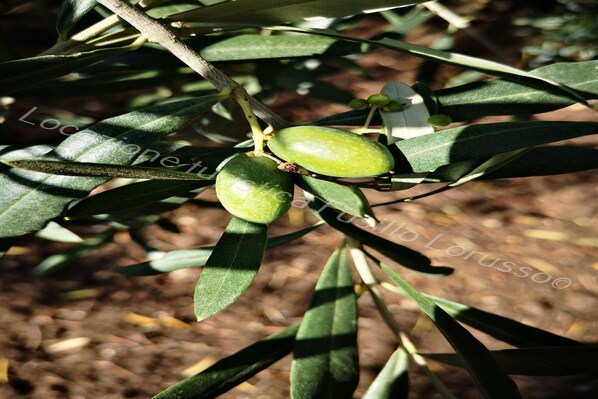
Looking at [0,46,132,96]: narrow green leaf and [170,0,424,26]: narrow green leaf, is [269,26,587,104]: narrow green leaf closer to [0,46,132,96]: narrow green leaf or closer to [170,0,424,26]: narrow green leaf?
[170,0,424,26]: narrow green leaf

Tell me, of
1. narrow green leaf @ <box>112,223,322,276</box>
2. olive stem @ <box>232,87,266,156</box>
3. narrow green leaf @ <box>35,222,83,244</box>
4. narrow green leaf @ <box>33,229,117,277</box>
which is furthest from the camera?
narrow green leaf @ <box>33,229,117,277</box>

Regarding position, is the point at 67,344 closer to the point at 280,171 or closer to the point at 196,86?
the point at 196,86

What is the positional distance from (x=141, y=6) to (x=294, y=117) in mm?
1720

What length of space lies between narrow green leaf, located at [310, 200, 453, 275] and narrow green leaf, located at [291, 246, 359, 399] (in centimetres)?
8

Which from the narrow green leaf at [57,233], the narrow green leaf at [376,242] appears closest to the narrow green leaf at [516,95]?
the narrow green leaf at [376,242]

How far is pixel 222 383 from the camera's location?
1068 millimetres

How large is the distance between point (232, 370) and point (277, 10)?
20.7 inches

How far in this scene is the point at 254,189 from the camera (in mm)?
674

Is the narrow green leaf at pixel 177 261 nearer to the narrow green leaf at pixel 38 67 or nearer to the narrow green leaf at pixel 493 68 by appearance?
the narrow green leaf at pixel 38 67

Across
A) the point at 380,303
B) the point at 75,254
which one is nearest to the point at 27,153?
the point at 380,303

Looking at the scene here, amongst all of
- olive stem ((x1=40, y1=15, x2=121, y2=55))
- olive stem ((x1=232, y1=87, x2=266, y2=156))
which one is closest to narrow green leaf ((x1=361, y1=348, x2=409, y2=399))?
olive stem ((x1=232, y1=87, x2=266, y2=156))

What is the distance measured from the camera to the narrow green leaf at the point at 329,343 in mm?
1015

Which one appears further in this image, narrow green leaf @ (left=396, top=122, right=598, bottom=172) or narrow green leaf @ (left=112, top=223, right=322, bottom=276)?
narrow green leaf @ (left=112, top=223, right=322, bottom=276)

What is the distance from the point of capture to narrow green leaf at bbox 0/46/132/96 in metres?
0.83
